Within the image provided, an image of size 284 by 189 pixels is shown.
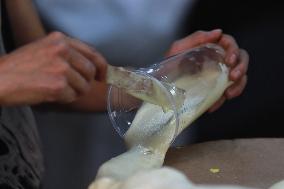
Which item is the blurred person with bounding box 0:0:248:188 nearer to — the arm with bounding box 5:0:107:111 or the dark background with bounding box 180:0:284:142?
the arm with bounding box 5:0:107:111

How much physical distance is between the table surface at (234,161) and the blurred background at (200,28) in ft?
1.52

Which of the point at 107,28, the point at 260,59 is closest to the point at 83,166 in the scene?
the point at 107,28

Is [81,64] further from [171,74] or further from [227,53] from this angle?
[227,53]

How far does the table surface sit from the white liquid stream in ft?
0.14

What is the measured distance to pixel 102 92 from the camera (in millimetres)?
887

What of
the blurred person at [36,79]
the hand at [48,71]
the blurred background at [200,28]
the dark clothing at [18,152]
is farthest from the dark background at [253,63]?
the hand at [48,71]

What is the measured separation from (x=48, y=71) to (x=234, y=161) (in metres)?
0.26

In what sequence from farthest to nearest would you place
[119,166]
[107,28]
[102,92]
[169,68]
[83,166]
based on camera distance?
[83,166] → [107,28] → [102,92] → [169,68] → [119,166]

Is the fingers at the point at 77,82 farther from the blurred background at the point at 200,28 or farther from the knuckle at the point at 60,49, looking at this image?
the blurred background at the point at 200,28

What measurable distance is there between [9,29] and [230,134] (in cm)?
56

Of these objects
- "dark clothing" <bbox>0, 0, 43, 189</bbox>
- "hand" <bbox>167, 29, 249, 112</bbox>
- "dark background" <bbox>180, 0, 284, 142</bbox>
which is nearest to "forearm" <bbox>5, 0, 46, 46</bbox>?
"dark clothing" <bbox>0, 0, 43, 189</bbox>

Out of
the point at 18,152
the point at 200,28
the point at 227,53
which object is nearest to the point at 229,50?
the point at 227,53

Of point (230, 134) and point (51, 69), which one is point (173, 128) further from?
point (230, 134)

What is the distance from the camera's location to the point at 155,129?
69cm
